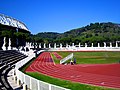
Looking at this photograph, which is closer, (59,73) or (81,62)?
(59,73)

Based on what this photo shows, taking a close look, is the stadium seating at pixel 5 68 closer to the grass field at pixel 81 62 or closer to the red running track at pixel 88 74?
the grass field at pixel 81 62

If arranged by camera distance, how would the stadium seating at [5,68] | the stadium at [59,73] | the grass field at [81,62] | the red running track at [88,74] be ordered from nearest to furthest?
1. the stadium at [59,73]
2. the grass field at [81,62]
3. the stadium seating at [5,68]
4. the red running track at [88,74]

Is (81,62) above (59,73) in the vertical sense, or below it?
above

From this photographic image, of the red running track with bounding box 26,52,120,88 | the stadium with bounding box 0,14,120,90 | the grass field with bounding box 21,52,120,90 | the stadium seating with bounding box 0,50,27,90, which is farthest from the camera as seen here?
the red running track with bounding box 26,52,120,88

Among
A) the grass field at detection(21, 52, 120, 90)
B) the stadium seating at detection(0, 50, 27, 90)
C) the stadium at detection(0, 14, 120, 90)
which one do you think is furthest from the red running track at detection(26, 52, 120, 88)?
the stadium seating at detection(0, 50, 27, 90)

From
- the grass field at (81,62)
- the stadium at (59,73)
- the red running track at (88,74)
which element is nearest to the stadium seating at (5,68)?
the stadium at (59,73)

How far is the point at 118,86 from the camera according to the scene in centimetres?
1598

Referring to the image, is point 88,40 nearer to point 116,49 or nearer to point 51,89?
point 116,49

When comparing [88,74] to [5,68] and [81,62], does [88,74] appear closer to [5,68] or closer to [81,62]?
[5,68]

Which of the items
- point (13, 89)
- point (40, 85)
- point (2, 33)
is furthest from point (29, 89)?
point (2, 33)

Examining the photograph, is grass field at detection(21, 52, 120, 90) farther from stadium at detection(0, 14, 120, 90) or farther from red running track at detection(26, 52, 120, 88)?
red running track at detection(26, 52, 120, 88)

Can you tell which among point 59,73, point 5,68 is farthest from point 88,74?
point 5,68

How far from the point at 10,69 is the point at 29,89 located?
35.8 ft

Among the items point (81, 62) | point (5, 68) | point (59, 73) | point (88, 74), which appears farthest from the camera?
point (81, 62)
